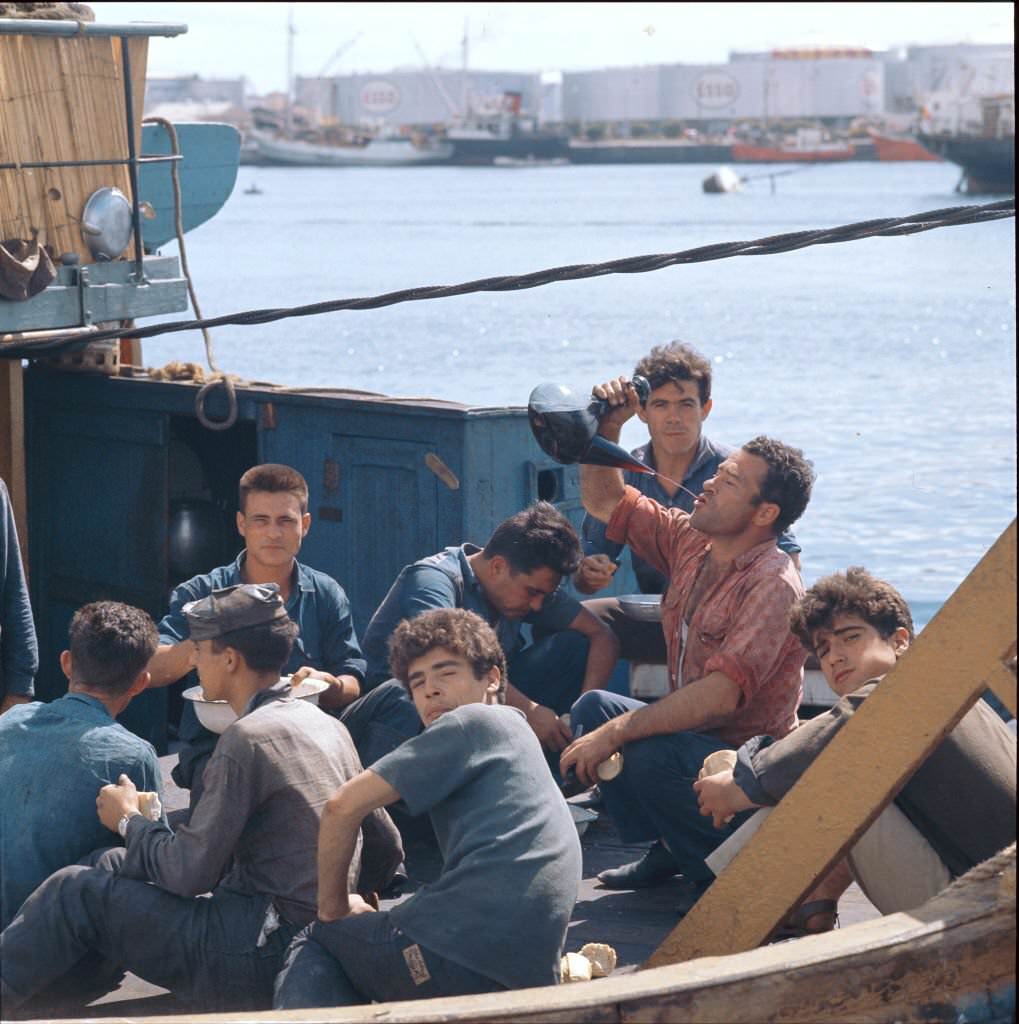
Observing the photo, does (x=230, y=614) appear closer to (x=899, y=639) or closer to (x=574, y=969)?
(x=574, y=969)

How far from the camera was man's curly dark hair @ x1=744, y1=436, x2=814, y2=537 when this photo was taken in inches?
212

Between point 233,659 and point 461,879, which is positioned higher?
point 233,659

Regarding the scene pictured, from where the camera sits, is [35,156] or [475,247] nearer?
[35,156]

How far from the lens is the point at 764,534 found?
5469 mm

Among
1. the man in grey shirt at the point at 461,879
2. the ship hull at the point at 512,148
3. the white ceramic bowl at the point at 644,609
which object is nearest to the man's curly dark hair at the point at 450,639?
the man in grey shirt at the point at 461,879

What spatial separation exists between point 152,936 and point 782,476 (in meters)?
2.27

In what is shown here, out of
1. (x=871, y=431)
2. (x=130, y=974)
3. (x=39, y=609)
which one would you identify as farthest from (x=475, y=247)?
(x=130, y=974)

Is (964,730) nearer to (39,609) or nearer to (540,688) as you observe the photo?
(540,688)

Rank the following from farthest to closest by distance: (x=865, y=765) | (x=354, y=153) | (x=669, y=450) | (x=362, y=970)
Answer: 1. (x=354, y=153)
2. (x=669, y=450)
3. (x=362, y=970)
4. (x=865, y=765)

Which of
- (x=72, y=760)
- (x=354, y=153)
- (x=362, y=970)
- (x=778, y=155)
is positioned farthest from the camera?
(x=354, y=153)

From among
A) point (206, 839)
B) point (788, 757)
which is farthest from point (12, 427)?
point (788, 757)

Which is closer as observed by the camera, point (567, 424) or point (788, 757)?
point (788, 757)

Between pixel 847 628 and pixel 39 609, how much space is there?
208 inches

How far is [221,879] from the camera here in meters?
4.50
